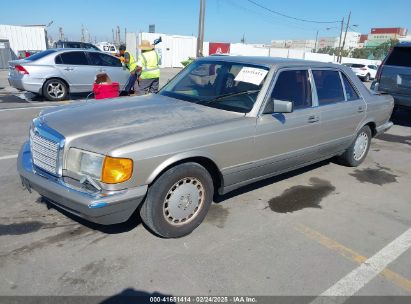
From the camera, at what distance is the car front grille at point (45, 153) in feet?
9.95

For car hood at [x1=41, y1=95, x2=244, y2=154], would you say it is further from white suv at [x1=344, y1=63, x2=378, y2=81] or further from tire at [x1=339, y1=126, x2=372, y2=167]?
white suv at [x1=344, y1=63, x2=378, y2=81]

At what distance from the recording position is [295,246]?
3355 mm

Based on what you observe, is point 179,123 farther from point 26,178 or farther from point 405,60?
point 405,60

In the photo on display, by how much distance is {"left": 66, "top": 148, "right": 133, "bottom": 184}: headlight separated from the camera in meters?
2.79

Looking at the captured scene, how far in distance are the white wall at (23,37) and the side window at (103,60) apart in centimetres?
1731

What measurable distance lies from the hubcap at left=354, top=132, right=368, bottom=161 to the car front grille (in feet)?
14.7

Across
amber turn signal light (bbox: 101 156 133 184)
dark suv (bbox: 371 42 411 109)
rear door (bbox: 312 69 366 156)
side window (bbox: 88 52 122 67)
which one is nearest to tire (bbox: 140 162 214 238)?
amber turn signal light (bbox: 101 156 133 184)

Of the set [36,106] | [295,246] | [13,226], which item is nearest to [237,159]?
[295,246]

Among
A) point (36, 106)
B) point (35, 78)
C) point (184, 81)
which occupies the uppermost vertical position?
point (184, 81)

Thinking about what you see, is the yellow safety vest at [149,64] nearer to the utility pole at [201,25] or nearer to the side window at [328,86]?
the side window at [328,86]

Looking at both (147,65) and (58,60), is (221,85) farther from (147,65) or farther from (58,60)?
(58,60)

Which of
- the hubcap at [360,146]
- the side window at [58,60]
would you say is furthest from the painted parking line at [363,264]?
the side window at [58,60]

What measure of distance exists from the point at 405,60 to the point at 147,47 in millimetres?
6423

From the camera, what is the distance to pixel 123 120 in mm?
3371
